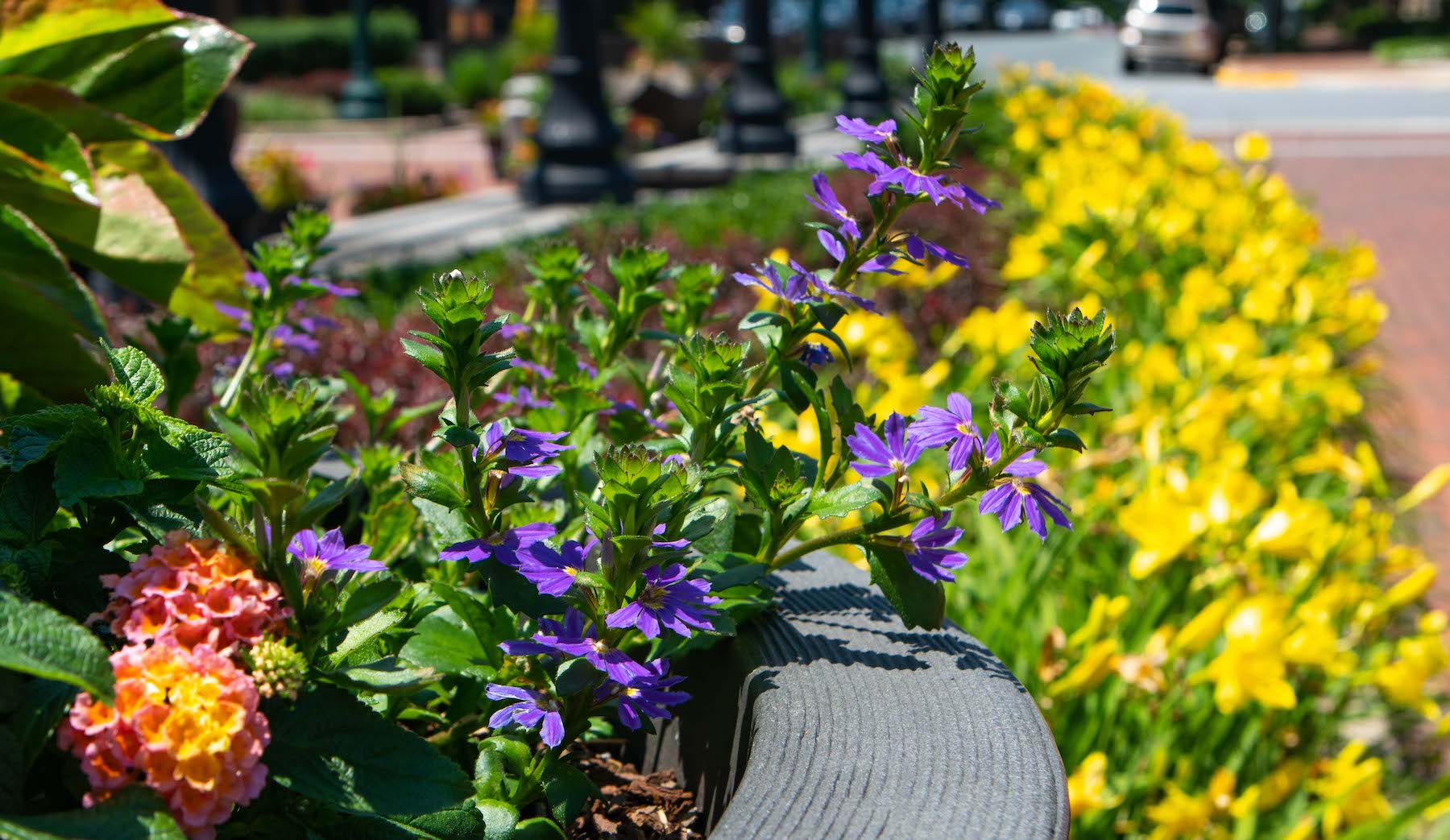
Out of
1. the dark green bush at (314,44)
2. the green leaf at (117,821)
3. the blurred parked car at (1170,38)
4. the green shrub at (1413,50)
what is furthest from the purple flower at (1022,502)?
the green shrub at (1413,50)

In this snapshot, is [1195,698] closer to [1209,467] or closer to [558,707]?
[1209,467]

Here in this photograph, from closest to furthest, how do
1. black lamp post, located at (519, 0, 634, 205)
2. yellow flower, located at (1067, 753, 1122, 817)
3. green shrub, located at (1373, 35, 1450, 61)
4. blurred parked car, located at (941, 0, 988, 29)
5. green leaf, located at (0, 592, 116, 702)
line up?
green leaf, located at (0, 592, 116, 702), yellow flower, located at (1067, 753, 1122, 817), black lamp post, located at (519, 0, 634, 205), green shrub, located at (1373, 35, 1450, 61), blurred parked car, located at (941, 0, 988, 29)

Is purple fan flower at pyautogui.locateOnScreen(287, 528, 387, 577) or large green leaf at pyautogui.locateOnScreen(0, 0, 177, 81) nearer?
purple fan flower at pyautogui.locateOnScreen(287, 528, 387, 577)

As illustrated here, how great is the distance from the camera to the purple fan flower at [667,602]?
0.92m

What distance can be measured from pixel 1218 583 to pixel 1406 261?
8.12 meters

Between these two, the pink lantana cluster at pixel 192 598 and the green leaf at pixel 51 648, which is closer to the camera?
the green leaf at pixel 51 648

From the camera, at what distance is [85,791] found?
2.76ft

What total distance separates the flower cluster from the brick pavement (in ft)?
12.4

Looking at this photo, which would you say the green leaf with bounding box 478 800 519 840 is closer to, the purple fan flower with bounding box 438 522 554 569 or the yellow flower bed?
the purple fan flower with bounding box 438 522 554 569

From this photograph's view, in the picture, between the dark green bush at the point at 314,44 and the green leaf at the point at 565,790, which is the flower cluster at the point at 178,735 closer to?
the green leaf at the point at 565,790

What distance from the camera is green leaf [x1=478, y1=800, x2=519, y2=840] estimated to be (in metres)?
0.95

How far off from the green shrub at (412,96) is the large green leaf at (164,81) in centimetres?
2157

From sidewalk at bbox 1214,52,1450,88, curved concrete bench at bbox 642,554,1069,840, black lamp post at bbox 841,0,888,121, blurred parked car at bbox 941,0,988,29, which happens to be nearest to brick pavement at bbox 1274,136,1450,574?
curved concrete bench at bbox 642,554,1069,840

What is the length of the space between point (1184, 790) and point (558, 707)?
58.4 inches
